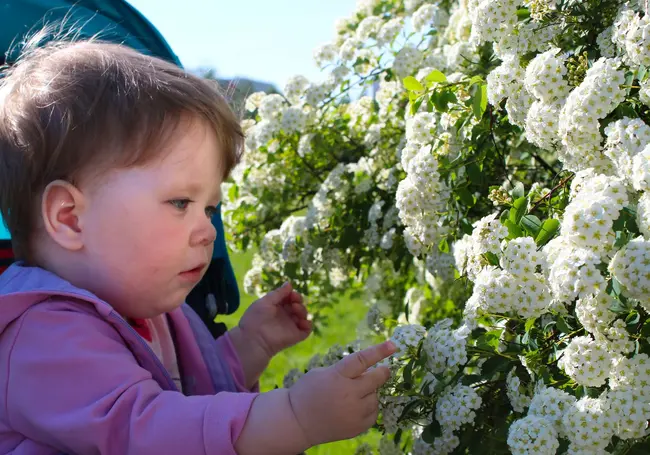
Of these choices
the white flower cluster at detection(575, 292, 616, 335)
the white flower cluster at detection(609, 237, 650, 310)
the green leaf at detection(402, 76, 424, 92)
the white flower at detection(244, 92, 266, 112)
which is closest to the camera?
the white flower cluster at detection(609, 237, 650, 310)

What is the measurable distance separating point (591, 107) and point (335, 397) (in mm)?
765

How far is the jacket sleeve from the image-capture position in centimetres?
159

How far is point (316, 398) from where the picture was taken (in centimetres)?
166

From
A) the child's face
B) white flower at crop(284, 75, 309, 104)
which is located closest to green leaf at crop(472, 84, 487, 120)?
the child's face

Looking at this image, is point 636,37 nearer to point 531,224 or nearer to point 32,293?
point 531,224

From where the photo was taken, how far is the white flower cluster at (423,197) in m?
2.20

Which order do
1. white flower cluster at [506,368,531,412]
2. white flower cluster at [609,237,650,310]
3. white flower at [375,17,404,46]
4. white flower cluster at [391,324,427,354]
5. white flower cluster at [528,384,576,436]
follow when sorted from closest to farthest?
white flower cluster at [609,237,650,310] < white flower cluster at [528,384,576,436] < white flower cluster at [506,368,531,412] < white flower cluster at [391,324,427,354] < white flower at [375,17,404,46]

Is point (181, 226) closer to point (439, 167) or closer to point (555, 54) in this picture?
point (439, 167)

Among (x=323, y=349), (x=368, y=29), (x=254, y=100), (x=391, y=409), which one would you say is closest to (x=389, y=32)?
(x=368, y=29)

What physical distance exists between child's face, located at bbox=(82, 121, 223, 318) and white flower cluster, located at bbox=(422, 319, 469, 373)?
1.83ft

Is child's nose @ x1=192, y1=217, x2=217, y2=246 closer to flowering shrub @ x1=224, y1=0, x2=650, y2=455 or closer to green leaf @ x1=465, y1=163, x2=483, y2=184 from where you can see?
flowering shrub @ x1=224, y1=0, x2=650, y2=455

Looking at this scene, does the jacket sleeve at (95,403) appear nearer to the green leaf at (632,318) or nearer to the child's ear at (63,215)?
the child's ear at (63,215)

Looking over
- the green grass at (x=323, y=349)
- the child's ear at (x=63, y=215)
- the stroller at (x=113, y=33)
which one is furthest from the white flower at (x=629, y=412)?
the green grass at (x=323, y=349)

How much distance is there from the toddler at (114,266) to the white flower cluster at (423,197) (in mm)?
499
